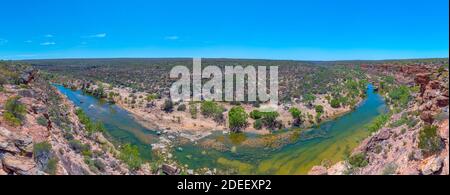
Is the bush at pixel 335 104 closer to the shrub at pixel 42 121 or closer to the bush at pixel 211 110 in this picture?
the bush at pixel 211 110

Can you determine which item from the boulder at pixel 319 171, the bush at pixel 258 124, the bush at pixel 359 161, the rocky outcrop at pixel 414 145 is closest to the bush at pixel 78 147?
the boulder at pixel 319 171

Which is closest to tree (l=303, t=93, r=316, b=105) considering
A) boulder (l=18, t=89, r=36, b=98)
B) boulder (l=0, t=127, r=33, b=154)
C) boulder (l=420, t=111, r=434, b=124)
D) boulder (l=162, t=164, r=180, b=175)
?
boulder (l=162, t=164, r=180, b=175)

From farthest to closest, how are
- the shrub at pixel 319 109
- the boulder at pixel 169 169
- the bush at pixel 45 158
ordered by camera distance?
the shrub at pixel 319 109 → the boulder at pixel 169 169 → the bush at pixel 45 158

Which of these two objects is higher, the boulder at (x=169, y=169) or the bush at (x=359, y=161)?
the bush at (x=359, y=161)

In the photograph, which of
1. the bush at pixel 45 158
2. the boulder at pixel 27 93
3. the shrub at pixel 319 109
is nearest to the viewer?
the bush at pixel 45 158
